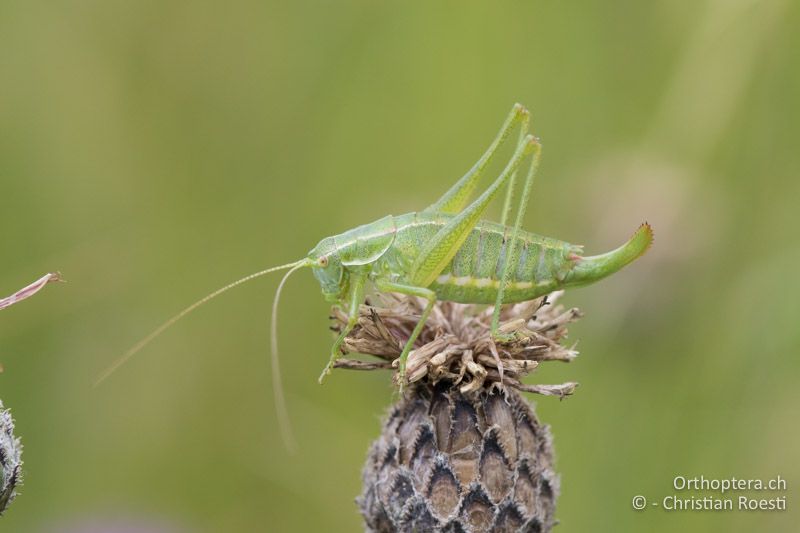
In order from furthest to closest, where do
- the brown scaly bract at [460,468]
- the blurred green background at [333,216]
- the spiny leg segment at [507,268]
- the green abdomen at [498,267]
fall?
1. the blurred green background at [333,216]
2. the green abdomen at [498,267]
3. the spiny leg segment at [507,268]
4. the brown scaly bract at [460,468]

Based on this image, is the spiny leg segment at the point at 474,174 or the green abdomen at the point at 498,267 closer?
the green abdomen at the point at 498,267

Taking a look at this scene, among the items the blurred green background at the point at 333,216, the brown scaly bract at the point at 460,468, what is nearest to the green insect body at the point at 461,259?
the brown scaly bract at the point at 460,468

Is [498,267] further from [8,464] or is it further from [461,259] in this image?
[8,464]

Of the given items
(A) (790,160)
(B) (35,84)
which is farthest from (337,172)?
(A) (790,160)

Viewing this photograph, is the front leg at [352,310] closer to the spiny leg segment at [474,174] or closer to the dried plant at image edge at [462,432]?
the dried plant at image edge at [462,432]

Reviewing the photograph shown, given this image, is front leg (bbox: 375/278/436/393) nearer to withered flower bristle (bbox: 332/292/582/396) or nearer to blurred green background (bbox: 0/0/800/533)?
withered flower bristle (bbox: 332/292/582/396)

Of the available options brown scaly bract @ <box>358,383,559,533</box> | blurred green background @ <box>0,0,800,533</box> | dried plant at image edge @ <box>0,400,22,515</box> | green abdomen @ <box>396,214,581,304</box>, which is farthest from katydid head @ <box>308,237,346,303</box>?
blurred green background @ <box>0,0,800,533</box>

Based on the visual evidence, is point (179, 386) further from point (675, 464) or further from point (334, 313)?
point (675, 464)
